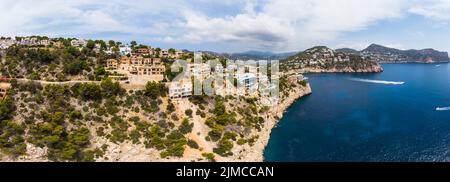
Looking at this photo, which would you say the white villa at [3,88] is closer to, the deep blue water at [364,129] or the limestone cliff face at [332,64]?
the deep blue water at [364,129]

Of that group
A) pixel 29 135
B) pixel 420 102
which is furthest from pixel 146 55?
pixel 420 102

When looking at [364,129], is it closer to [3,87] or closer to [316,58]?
[3,87]

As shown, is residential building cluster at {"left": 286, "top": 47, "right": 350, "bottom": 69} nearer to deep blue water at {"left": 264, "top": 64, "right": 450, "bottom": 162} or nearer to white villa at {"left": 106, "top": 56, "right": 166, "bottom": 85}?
deep blue water at {"left": 264, "top": 64, "right": 450, "bottom": 162}

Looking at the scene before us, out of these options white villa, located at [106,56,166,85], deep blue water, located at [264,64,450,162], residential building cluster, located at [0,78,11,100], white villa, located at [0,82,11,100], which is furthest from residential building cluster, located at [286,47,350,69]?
white villa, located at [0,82,11,100]

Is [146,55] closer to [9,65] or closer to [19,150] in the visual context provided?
[9,65]

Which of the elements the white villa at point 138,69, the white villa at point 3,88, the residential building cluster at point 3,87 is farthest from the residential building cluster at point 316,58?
the white villa at point 3,88
